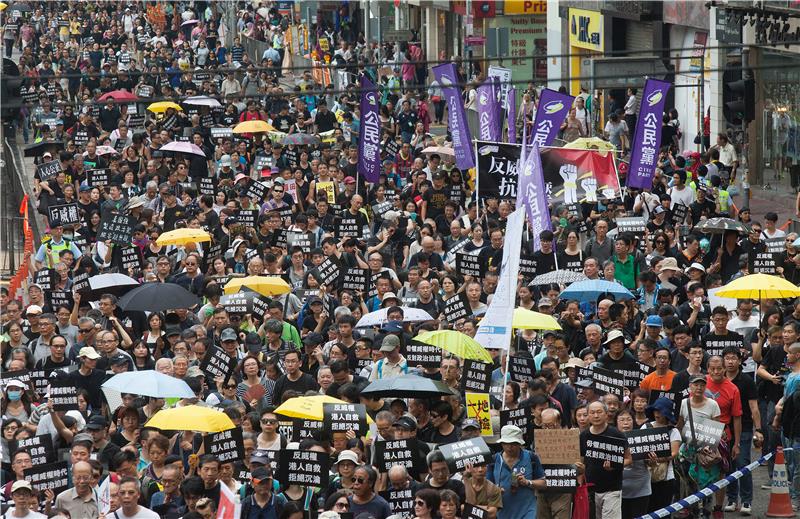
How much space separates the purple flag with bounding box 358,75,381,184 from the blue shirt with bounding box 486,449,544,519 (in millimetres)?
13675

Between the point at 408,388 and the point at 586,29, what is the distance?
28.8m

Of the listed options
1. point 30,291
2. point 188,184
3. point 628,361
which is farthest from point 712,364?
point 188,184

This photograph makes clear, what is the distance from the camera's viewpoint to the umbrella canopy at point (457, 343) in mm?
14516

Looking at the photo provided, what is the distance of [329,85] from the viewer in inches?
1826

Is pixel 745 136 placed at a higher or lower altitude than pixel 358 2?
lower

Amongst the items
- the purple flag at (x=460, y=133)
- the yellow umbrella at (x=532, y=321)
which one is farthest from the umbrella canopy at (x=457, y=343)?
the purple flag at (x=460, y=133)

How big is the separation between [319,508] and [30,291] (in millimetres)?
6740

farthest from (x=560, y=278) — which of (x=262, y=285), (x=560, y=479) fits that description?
(x=560, y=479)

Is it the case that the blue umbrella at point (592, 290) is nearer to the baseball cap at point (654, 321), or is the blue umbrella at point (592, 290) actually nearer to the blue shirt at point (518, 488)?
the baseball cap at point (654, 321)

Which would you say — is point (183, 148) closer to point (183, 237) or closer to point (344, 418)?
point (183, 237)

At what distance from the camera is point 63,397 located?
45.5ft

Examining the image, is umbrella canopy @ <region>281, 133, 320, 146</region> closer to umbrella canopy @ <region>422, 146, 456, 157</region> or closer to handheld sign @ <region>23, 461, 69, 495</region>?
umbrella canopy @ <region>422, 146, 456, 157</region>

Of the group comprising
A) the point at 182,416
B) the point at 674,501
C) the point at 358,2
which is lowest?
the point at 674,501

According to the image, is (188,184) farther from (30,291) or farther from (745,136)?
(745,136)
